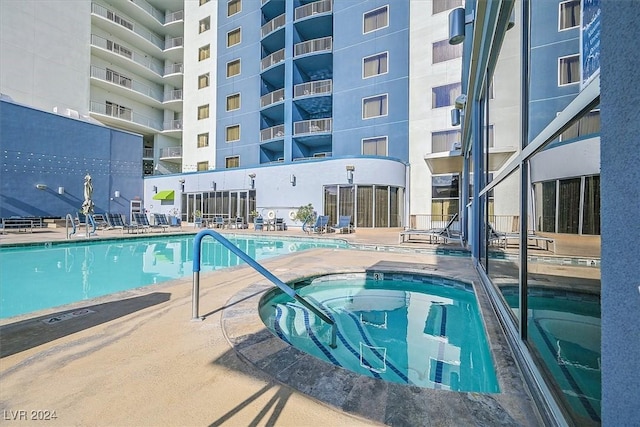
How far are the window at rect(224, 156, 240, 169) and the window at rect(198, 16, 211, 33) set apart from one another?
10.8m

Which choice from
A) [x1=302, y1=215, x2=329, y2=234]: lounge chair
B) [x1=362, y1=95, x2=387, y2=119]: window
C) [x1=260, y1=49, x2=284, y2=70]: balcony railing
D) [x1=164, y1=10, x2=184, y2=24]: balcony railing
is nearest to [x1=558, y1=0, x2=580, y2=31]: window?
[x1=302, y1=215, x2=329, y2=234]: lounge chair

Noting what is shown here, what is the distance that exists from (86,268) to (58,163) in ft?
48.1

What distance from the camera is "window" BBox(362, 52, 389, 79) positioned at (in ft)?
54.5

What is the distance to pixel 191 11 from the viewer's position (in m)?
24.4

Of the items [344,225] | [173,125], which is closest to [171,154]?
[173,125]

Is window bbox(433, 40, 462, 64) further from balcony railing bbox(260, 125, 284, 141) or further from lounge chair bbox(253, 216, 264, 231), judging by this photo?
lounge chair bbox(253, 216, 264, 231)

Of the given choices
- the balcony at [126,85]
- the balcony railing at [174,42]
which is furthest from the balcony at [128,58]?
the balcony railing at [174,42]

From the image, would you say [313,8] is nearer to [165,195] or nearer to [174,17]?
[165,195]

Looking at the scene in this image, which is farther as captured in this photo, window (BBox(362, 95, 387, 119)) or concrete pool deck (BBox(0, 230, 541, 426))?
window (BBox(362, 95, 387, 119))

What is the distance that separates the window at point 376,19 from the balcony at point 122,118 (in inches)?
727

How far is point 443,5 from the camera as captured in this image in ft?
49.3

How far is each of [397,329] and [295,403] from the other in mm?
2249

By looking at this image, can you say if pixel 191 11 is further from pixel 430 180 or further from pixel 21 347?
pixel 21 347

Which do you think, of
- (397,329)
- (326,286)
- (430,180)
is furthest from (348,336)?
(430,180)
